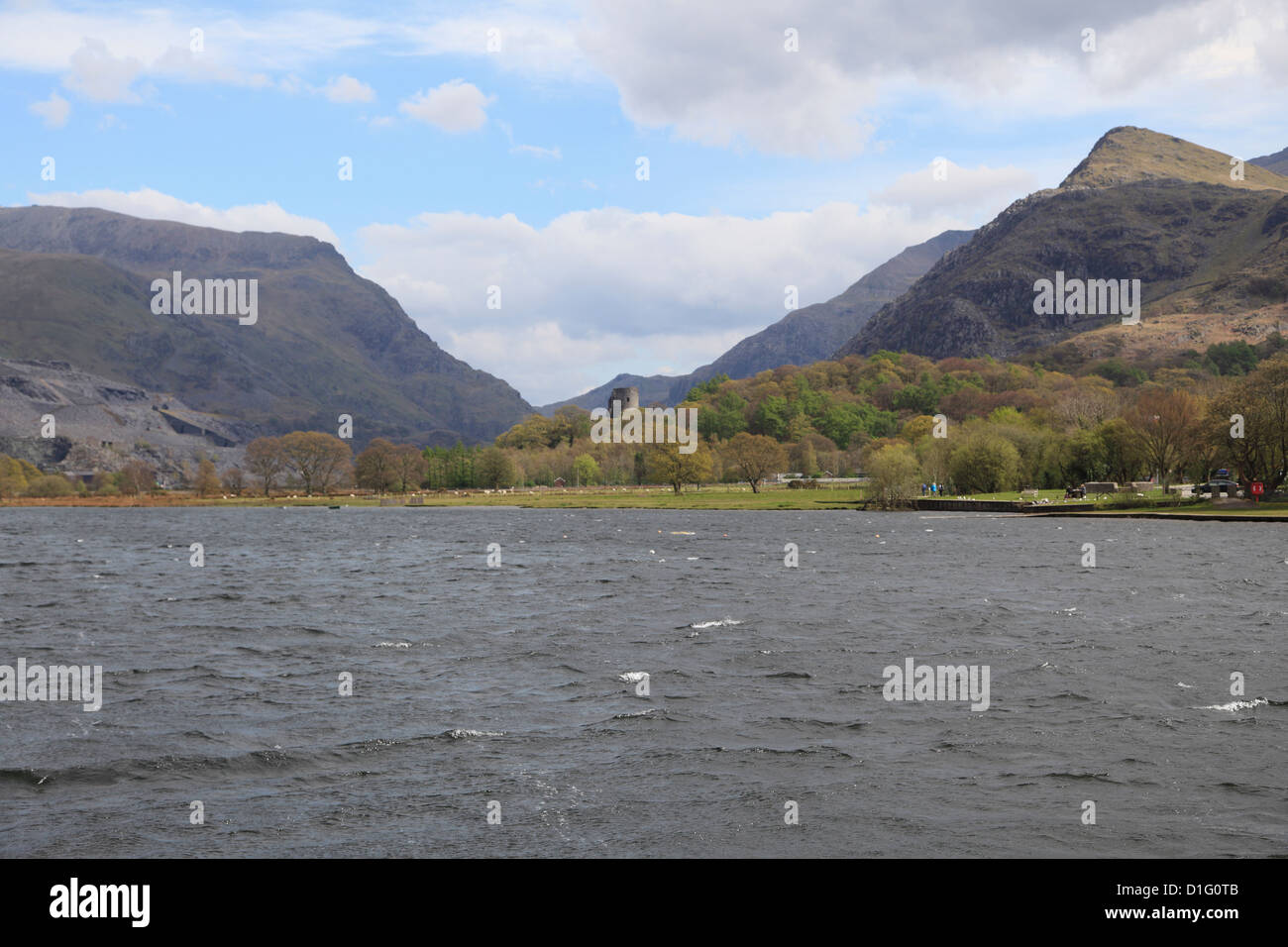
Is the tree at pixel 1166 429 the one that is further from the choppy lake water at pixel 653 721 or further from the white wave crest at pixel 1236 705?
the white wave crest at pixel 1236 705

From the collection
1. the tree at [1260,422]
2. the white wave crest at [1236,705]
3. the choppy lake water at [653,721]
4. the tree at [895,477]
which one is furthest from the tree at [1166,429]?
the white wave crest at [1236,705]

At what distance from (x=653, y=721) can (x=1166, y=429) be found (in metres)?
162

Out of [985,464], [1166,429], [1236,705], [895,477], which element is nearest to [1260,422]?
[1166,429]

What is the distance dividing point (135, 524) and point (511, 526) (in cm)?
7274

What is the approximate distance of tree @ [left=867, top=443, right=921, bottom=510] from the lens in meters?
191

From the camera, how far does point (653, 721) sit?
30.2 m

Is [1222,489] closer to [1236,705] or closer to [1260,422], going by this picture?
[1260,422]

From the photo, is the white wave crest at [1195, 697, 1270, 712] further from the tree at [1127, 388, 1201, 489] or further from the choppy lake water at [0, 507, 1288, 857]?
the tree at [1127, 388, 1201, 489]

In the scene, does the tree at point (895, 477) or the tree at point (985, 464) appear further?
the tree at point (895, 477)

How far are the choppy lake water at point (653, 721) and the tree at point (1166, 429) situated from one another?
104m

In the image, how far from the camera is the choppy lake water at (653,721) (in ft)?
68.1

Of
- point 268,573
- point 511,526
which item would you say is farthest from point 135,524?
point 268,573
